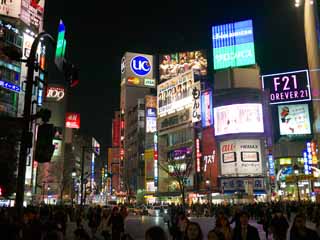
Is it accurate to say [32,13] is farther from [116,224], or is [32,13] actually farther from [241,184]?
[116,224]

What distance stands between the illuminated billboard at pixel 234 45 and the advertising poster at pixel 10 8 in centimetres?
3612

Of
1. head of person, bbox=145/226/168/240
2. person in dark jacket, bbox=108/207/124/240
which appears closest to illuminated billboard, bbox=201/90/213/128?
person in dark jacket, bbox=108/207/124/240

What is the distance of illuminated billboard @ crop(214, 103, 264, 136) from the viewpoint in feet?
213

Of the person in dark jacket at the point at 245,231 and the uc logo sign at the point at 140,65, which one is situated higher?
the uc logo sign at the point at 140,65

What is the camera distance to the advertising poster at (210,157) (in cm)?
6980

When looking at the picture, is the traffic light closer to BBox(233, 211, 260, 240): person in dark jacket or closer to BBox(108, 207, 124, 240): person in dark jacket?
BBox(233, 211, 260, 240): person in dark jacket

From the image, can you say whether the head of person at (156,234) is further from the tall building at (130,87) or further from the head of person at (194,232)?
the tall building at (130,87)

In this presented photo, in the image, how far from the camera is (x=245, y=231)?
22.7ft

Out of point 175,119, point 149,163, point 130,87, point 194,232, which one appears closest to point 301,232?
point 194,232

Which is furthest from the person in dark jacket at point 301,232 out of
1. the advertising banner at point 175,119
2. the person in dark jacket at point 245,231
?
the advertising banner at point 175,119

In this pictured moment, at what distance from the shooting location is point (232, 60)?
239 feet

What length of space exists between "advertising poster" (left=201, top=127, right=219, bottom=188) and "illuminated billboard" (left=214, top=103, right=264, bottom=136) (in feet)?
15.9

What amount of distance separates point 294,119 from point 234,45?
58.6 feet

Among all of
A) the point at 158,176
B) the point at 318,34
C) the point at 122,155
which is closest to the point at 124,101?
the point at 122,155
